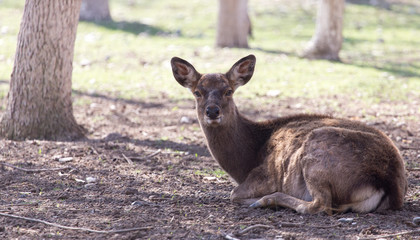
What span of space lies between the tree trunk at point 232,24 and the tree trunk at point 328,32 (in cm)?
199

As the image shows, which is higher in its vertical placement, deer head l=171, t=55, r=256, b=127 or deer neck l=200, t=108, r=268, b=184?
deer head l=171, t=55, r=256, b=127

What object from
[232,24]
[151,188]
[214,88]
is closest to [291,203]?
[214,88]

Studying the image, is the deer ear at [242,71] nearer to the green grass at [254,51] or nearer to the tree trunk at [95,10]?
the green grass at [254,51]

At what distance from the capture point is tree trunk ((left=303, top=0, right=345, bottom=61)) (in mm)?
14383

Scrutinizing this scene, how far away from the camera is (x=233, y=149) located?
6.36m

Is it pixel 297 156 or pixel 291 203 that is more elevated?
pixel 297 156

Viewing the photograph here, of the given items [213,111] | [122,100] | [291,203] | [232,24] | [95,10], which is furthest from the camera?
[95,10]

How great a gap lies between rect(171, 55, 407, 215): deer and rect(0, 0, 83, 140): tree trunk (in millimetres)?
2300

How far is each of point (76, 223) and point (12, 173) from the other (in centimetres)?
194

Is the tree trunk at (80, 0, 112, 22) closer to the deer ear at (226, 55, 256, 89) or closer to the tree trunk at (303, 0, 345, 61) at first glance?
the tree trunk at (303, 0, 345, 61)

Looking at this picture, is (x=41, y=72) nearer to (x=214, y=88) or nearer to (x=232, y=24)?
(x=214, y=88)

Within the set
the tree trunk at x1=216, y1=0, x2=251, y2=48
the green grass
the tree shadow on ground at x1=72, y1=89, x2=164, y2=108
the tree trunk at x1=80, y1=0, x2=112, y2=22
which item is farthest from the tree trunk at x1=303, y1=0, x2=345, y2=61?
the tree trunk at x1=80, y1=0, x2=112, y2=22

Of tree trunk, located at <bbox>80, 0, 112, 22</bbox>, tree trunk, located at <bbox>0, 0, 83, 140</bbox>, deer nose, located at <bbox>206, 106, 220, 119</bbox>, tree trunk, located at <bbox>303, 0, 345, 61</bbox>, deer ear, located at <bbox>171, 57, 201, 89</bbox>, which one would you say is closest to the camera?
deer nose, located at <bbox>206, 106, 220, 119</bbox>

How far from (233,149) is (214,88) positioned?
695 millimetres
